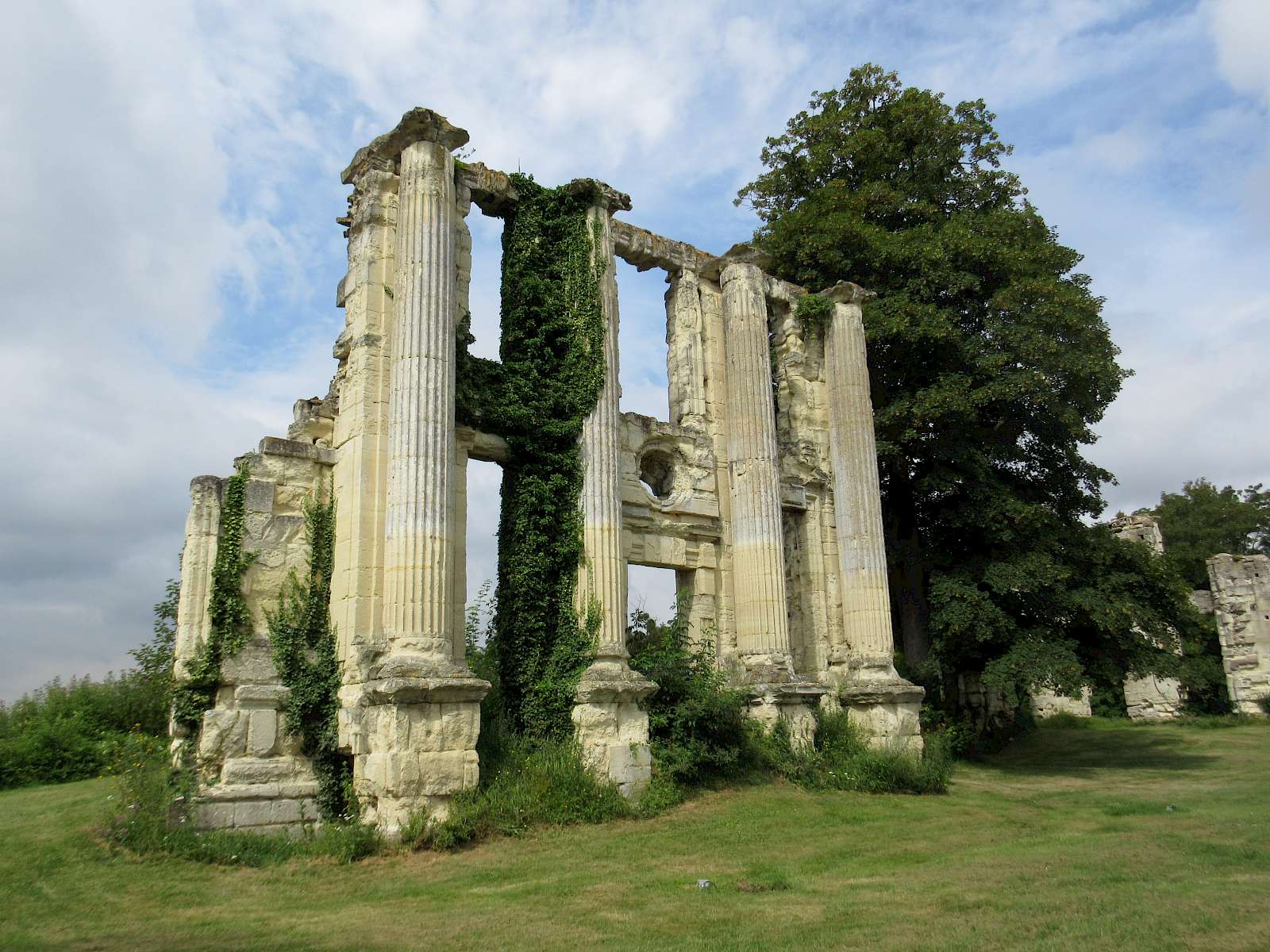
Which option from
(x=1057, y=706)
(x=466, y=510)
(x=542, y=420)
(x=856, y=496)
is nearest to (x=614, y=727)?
(x=466, y=510)

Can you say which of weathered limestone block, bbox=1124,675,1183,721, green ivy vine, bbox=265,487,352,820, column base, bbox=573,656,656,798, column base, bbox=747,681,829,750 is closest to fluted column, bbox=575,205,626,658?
column base, bbox=573,656,656,798

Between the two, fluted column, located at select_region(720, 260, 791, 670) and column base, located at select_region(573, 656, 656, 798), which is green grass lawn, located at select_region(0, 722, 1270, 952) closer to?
column base, located at select_region(573, 656, 656, 798)

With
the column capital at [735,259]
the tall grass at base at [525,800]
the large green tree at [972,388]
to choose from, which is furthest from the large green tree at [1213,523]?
the tall grass at base at [525,800]

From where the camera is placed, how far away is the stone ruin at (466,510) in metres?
11.1

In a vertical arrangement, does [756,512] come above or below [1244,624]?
above

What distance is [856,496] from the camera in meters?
17.9

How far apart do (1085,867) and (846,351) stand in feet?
37.8

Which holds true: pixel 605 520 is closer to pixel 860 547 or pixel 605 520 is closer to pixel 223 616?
pixel 223 616

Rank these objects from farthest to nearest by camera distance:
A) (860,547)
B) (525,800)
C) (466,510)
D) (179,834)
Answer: (860,547) < (466,510) < (525,800) < (179,834)

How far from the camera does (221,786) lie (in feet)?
35.7

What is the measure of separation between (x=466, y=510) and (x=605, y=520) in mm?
1911

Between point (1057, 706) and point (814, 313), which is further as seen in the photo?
point (1057, 706)

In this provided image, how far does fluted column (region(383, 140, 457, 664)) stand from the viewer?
11.4 meters

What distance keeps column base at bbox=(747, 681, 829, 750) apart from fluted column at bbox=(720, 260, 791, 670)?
551 mm
